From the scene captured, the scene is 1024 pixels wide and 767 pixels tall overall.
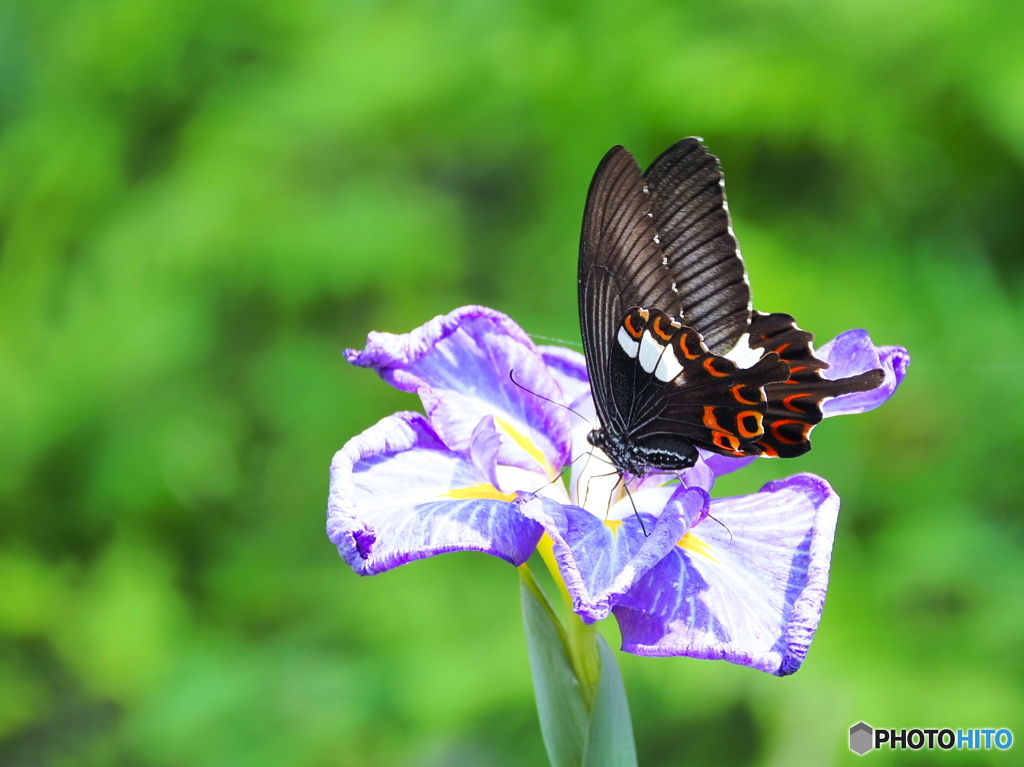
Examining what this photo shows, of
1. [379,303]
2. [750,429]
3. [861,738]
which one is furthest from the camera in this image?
[379,303]

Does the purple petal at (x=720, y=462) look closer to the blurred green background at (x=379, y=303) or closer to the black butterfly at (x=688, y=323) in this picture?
the black butterfly at (x=688, y=323)

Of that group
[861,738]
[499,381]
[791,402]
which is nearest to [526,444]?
[499,381]

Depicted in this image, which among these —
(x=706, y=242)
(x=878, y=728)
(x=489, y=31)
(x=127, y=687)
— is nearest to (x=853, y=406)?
(x=706, y=242)

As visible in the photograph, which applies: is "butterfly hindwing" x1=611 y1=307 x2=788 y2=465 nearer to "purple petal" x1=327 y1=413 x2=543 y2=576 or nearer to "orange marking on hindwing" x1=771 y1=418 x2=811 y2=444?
"orange marking on hindwing" x1=771 y1=418 x2=811 y2=444

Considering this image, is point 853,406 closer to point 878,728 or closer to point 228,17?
point 878,728

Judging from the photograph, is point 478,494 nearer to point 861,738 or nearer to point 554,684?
point 554,684

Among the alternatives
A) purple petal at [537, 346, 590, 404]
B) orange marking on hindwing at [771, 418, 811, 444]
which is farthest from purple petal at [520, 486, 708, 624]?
purple petal at [537, 346, 590, 404]
